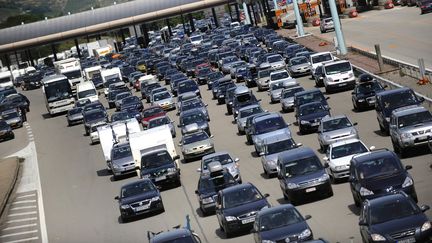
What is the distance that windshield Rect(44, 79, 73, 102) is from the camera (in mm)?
83125

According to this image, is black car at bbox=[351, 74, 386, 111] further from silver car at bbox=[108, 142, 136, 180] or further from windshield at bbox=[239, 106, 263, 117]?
silver car at bbox=[108, 142, 136, 180]

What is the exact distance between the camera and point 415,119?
35406 mm

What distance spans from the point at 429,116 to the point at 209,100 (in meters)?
38.3

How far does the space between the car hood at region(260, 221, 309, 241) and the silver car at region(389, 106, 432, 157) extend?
1116cm

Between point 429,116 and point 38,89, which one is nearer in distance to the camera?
point 429,116

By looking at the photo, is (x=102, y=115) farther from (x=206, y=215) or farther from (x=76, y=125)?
(x=206, y=215)

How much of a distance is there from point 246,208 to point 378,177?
375 cm

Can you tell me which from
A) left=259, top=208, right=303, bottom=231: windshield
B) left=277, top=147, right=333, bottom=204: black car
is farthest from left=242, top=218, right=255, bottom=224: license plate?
left=259, top=208, right=303, bottom=231: windshield

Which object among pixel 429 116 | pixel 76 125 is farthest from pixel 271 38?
pixel 429 116

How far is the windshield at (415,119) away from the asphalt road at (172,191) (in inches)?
42.6

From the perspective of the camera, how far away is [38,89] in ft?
417

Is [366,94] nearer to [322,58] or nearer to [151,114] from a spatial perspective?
[151,114]

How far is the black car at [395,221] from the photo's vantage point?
21484mm

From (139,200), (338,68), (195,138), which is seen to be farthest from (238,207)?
(338,68)
